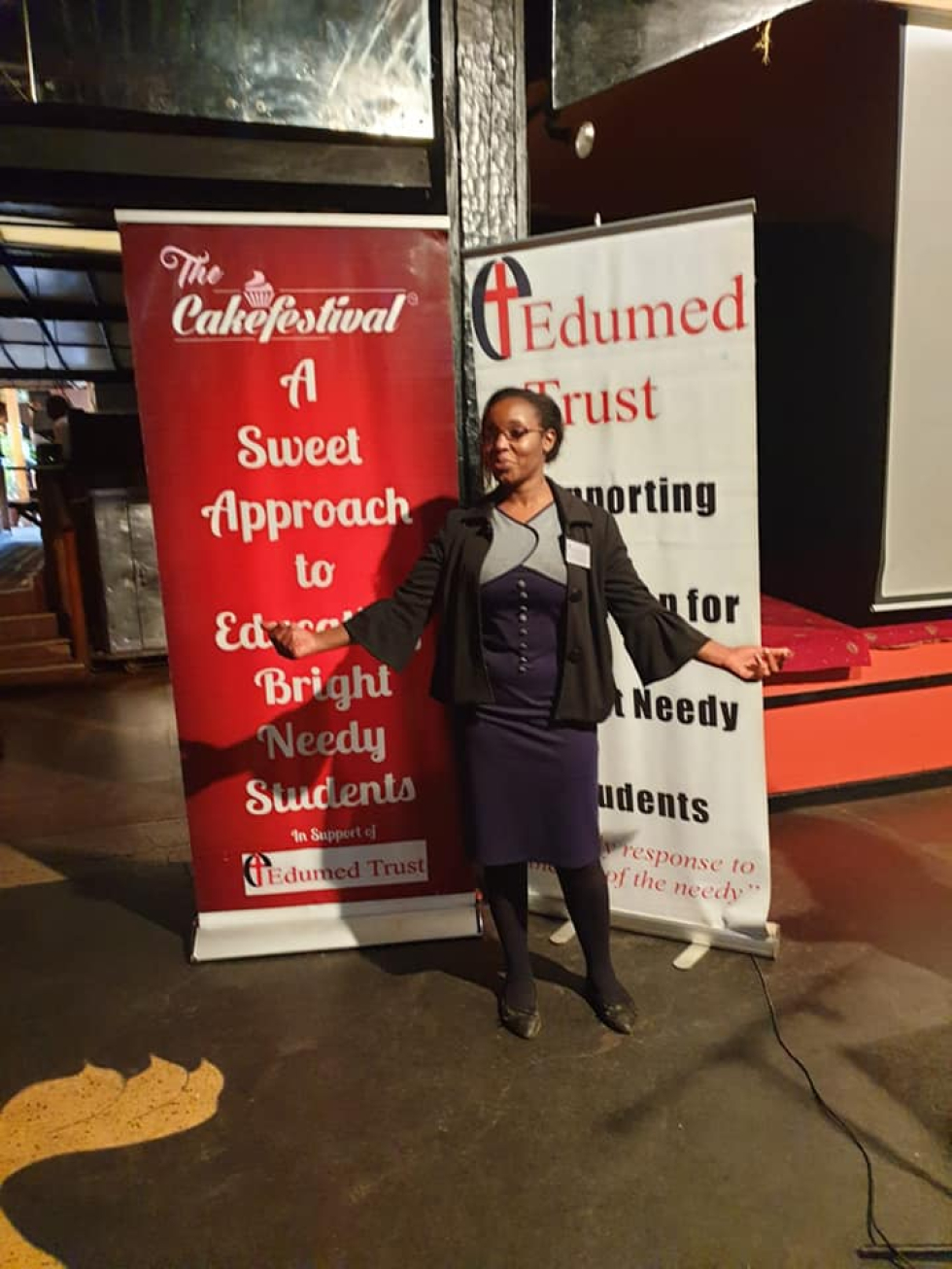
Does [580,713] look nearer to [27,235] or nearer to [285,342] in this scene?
[285,342]

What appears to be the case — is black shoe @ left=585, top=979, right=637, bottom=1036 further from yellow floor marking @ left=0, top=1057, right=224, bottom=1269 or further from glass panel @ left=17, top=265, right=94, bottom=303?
glass panel @ left=17, top=265, right=94, bottom=303

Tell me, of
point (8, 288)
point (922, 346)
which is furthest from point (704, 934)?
point (8, 288)

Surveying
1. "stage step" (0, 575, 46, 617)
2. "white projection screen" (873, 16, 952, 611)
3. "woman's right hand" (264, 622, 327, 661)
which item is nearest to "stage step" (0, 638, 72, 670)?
"stage step" (0, 575, 46, 617)

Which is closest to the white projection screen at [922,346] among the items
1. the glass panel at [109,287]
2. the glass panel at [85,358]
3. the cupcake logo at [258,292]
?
the cupcake logo at [258,292]

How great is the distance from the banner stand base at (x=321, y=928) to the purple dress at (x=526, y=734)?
69cm

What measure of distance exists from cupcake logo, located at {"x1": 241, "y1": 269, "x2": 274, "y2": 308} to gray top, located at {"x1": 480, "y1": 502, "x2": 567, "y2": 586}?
1041 millimetres

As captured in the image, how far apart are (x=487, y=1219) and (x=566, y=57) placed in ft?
11.5

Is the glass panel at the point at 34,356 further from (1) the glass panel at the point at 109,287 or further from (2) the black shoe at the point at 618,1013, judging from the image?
(2) the black shoe at the point at 618,1013

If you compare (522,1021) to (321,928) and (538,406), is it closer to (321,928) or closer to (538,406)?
(321,928)

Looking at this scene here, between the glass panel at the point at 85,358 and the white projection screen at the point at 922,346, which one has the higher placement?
the glass panel at the point at 85,358

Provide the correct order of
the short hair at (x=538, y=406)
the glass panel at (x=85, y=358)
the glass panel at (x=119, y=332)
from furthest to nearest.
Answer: the glass panel at (x=85, y=358)
the glass panel at (x=119, y=332)
the short hair at (x=538, y=406)

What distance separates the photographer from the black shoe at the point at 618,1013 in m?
2.52

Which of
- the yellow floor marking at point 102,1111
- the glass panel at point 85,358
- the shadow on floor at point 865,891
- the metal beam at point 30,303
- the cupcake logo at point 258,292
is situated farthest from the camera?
the glass panel at point 85,358

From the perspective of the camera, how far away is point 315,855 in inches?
118
